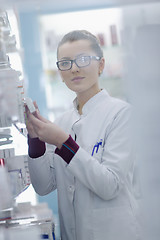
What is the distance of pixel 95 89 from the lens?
1474mm

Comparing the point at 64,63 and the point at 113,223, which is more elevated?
the point at 64,63

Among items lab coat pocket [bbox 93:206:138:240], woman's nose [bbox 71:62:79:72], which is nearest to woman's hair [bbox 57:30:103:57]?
woman's nose [bbox 71:62:79:72]

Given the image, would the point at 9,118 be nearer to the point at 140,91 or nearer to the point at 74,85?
the point at 74,85

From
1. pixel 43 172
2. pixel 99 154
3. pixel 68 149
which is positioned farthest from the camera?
pixel 43 172

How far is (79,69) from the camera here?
53.1 inches

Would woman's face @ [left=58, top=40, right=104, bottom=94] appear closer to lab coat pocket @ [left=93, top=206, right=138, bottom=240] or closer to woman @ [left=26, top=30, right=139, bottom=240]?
woman @ [left=26, top=30, right=139, bottom=240]

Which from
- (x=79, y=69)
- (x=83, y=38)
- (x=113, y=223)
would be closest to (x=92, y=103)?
(x=79, y=69)

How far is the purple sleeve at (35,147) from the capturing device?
4.47ft

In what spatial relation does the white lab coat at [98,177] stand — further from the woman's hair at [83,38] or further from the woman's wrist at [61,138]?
the woman's hair at [83,38]

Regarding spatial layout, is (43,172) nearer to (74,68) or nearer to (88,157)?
(88,157)

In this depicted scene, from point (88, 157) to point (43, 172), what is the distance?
0.98ft

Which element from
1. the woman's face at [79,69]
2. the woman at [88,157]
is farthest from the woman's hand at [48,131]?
the woman's face at [79,69]

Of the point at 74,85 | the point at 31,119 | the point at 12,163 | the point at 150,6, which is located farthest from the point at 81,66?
the point at 150,6

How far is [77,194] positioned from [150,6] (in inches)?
31.7
